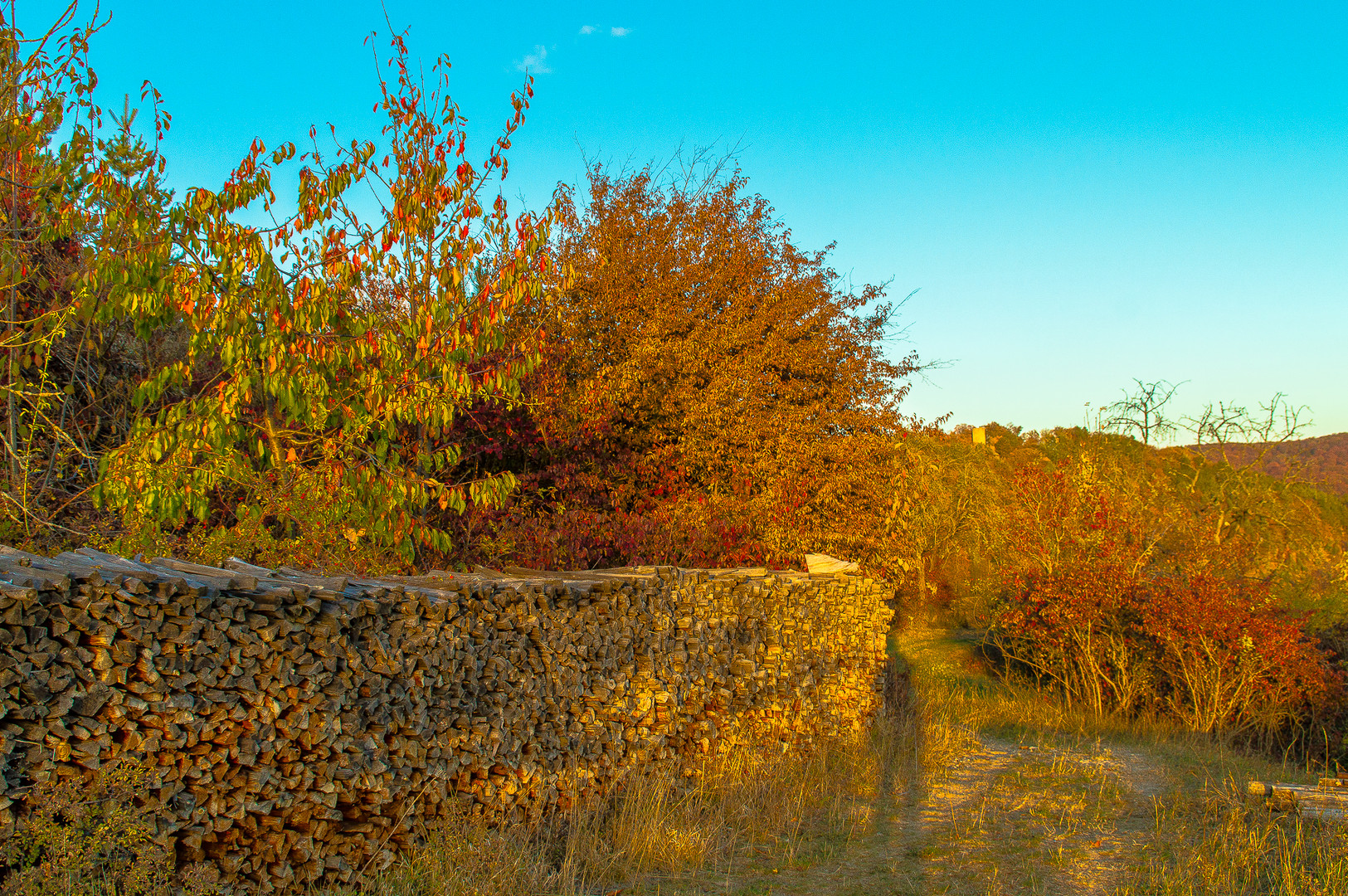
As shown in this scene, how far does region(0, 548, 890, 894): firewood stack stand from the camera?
3.52 metres

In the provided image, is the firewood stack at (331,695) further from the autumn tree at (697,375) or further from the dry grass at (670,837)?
the autumn tree at (697,375)

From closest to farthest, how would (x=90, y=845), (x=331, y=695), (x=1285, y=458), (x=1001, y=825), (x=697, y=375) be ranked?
(x=90, y=845) < (x=331, y=695) < (x=1001, y=825) < (x=697, y=375) < (x=1285, y=458)

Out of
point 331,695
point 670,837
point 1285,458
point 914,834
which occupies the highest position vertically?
point 1285,458

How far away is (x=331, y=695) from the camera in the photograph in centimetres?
429

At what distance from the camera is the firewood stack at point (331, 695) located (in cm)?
352

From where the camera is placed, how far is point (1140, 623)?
11.4 metres

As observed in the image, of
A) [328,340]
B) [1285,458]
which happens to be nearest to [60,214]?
[328,340]

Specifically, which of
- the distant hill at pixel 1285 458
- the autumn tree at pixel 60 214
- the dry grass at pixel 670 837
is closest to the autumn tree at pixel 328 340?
the autumn tree at pixel 60 214

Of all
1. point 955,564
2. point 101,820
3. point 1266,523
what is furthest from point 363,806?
point 955,564

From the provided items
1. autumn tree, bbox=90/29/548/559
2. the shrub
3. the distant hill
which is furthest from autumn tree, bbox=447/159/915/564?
the distant hill

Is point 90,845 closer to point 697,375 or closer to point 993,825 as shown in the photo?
point 993,825

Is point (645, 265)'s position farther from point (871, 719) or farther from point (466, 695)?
point (466, 695)

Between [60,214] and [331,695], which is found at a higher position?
[60,214]

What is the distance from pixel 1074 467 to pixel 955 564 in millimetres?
15160
